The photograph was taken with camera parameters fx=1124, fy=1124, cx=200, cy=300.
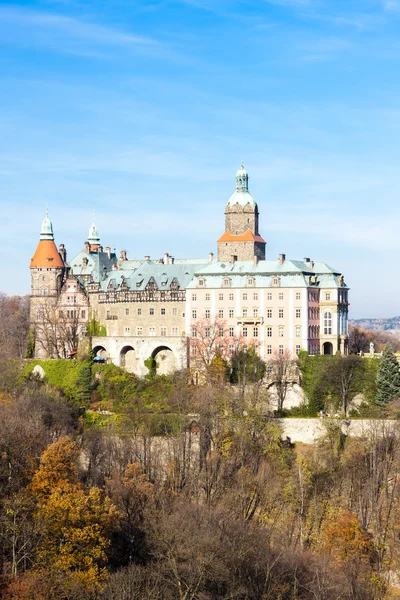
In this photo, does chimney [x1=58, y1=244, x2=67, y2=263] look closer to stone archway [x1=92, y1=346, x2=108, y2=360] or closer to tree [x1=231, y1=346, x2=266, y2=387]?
stone archway [x1=92, y1=346, x2=108, y2=360]

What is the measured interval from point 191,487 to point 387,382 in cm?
1587

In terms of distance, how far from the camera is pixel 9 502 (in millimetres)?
43812

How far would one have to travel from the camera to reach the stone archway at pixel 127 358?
7531cm

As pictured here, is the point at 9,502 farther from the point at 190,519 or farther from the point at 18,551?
the point at 190,519

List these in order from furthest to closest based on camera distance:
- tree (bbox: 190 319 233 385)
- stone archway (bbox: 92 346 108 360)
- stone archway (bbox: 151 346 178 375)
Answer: stone archway (bbox: 92 346 108 360)
stone archway (bbox: 151 346 178 375)
tree (bbox: 190 319 233 385)

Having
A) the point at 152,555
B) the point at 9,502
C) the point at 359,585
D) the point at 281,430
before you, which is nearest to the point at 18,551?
the point at 9,502

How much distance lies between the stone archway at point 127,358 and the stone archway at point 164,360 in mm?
1515

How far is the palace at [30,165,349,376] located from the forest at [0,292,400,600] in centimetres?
274

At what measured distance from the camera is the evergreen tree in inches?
2598

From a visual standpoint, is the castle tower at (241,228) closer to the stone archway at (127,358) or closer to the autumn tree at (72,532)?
the stone archway at (127,358)

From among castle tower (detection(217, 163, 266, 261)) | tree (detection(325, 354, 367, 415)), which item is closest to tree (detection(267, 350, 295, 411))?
tree (detection(325, 354, 367, 415))

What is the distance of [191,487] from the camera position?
5603cm

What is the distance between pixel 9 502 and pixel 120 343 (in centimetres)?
3251

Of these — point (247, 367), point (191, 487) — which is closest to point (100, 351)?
point (247, 367)
